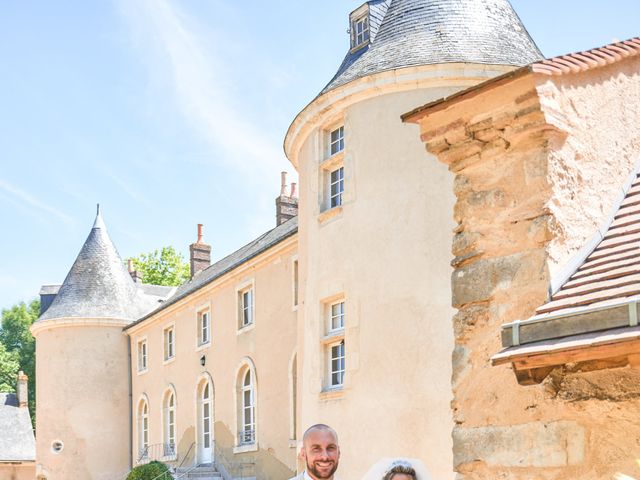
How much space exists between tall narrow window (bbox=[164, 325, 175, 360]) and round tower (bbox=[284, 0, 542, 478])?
12920 millimetres

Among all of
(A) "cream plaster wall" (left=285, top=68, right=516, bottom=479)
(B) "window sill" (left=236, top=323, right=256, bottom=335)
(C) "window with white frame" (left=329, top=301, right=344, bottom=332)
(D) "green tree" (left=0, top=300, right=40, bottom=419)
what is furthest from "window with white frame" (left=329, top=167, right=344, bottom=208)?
(D) "green tree" (left=0, top=300, right=40, bottom=419)

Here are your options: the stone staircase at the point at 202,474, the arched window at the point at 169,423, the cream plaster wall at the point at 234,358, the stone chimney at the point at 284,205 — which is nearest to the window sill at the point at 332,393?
the cream plaster wall at the point at 234,358

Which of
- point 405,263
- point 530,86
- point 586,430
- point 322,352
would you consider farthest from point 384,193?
point 586,430

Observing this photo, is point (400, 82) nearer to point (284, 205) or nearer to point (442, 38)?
point (442, 38)

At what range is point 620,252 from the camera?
6090mm

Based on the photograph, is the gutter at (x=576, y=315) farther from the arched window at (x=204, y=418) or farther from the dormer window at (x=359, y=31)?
the arched window at (x=204, y=418)

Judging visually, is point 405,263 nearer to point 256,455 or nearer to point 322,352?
point 322,352

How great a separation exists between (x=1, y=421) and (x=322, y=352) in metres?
30.6

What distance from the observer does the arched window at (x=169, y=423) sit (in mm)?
28734

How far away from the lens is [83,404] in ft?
106

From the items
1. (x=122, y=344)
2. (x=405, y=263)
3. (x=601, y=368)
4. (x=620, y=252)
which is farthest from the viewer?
(x=122, y=344)

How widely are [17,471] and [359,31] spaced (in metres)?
29.9

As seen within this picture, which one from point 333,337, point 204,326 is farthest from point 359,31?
point 204,326

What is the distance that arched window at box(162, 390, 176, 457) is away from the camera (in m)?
→ 28.7
